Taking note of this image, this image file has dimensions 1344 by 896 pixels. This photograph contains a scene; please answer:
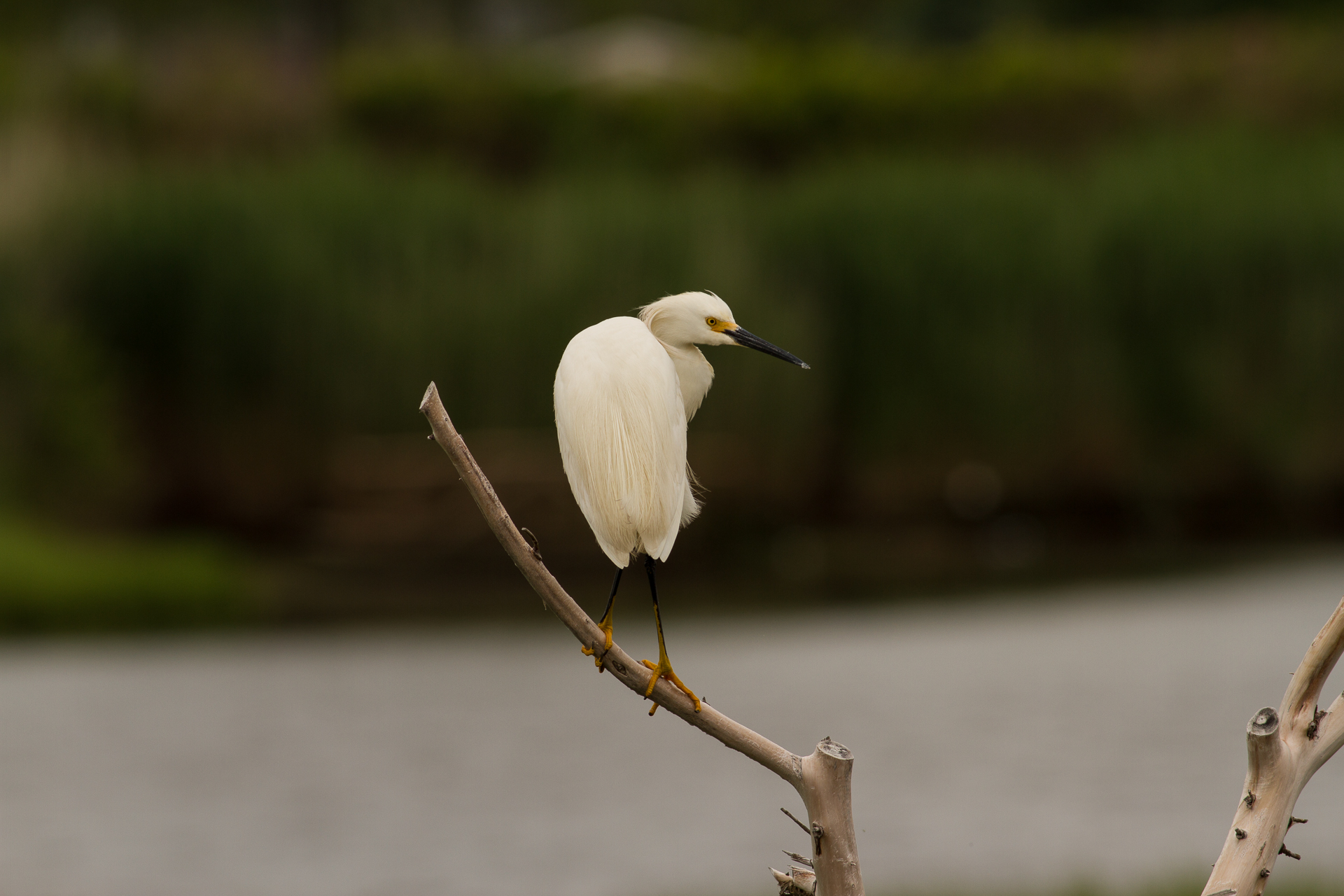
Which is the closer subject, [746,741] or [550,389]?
[746,741]

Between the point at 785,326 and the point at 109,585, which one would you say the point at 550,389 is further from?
Answer: the point at 109,585

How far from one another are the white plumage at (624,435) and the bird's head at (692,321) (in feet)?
0.37

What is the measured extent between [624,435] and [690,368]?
0.69 ft

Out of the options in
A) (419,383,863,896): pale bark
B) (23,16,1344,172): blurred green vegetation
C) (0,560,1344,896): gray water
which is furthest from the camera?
(23,16,1344,172): blurred green vegetation

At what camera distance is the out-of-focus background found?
12750 millimetres

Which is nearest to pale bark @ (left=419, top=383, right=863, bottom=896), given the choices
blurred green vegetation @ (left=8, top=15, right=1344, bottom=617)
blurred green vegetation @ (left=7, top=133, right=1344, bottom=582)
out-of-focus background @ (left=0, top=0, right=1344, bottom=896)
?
out-of-focus background @ (left=0, top=0, right=1344, bottom=896)

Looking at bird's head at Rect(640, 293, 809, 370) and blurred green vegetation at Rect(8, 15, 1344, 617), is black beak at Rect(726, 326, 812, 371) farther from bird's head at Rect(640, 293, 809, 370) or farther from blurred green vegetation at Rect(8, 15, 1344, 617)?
blurred green vegetation at Rect(8, 15, 1344, 617)

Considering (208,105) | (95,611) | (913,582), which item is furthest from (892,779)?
(208,105)

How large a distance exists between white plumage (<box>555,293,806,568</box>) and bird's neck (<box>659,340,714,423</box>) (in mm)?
133

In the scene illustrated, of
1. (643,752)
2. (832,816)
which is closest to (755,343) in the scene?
(832,816)

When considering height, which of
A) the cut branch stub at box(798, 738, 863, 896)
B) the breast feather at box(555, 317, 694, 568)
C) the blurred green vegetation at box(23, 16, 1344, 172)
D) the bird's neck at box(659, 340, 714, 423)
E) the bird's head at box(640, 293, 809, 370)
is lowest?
the cut branch stub at box(798, 738, 863, 896)

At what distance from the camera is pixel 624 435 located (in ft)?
6.91

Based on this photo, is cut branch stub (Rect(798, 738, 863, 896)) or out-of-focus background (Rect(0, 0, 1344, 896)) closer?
cut branch stub (Rect(798, 738, 863, 896))

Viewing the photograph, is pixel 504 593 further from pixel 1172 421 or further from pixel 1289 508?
pixel 1289 508
